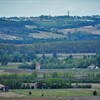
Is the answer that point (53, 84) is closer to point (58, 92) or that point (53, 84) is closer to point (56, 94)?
point (58, 92)

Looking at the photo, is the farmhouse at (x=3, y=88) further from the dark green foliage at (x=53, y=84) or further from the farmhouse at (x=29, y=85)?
the dark green foliage at (x=53, y=84)

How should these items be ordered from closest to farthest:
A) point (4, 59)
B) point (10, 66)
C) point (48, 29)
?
point (10, 66)
point (4, 59)
point (48, 29)

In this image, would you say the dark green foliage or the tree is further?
the tree

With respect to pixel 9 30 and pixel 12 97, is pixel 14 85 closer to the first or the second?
pixel 12 97

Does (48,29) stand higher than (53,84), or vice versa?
(48,29)

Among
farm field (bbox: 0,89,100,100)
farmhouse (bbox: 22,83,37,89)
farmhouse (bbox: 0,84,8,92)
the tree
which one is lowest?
farm field (bbox: 0,89,100,100)

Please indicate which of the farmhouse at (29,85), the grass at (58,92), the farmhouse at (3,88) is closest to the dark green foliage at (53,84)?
the farmhouse at (29,85)

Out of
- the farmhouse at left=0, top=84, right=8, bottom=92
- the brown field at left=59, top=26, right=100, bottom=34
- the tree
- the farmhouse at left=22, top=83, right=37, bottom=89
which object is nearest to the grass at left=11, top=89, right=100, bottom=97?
the farmhouse at left=0, top=84, right=8, bottom=92

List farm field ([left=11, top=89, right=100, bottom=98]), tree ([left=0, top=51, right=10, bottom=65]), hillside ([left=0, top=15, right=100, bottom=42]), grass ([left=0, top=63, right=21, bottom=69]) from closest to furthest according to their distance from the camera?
farm field ([left=11, top=89, right=100, bottom=98]) → grass ([left=0, top=63, right=21, bottom=69]) → tree ([left=0, top=51, right=10, bottom=65]) → hillside ([left=0, top=15, right=100, bottom=42])

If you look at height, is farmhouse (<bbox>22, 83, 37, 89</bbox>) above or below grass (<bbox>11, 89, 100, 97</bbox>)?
above

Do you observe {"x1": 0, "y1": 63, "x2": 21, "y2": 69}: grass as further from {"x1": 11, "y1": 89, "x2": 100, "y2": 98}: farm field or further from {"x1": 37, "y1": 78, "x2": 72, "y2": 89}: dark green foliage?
{"x1": 11, "y1": 89, "x2": 100, "y2": 98}: farm field

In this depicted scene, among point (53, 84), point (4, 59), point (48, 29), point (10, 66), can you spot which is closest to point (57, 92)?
point (53, 84)
